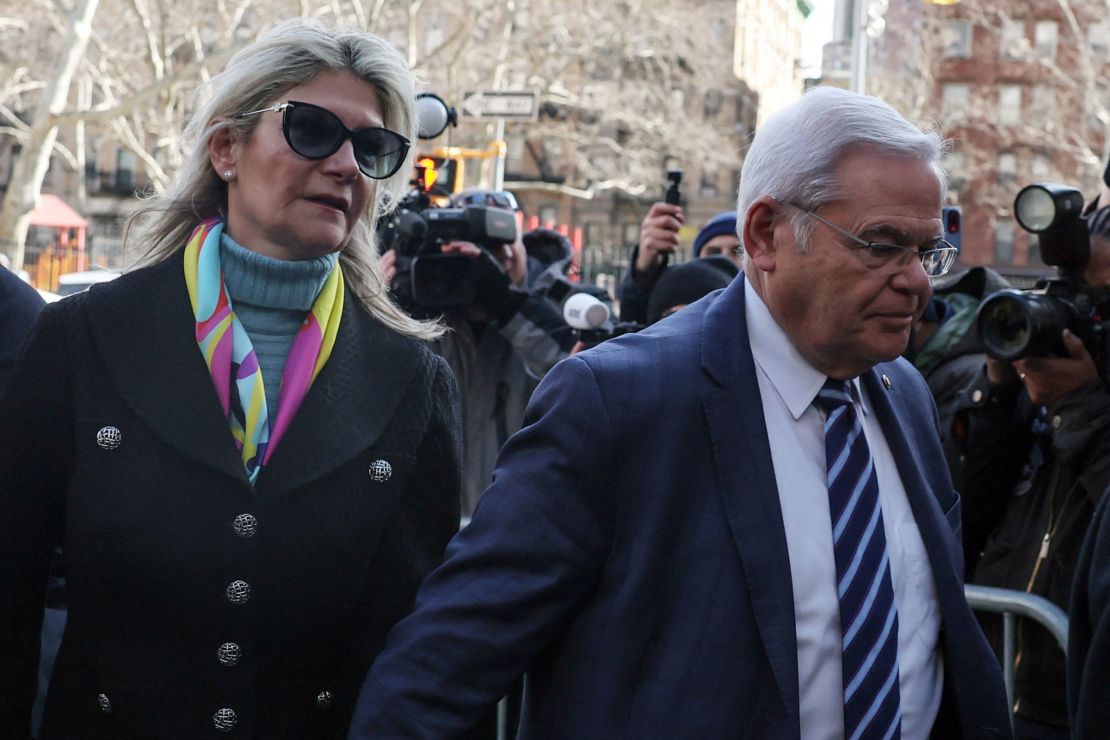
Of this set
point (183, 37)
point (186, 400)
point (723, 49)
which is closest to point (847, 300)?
point (186, 400)

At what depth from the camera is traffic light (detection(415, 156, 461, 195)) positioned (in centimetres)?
584

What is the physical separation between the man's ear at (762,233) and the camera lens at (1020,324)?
1.38 meters

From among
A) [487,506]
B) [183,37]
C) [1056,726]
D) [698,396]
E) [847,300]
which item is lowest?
[1056,726]

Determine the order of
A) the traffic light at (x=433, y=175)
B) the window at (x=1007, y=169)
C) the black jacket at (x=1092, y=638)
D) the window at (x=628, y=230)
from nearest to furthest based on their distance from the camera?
the black jacket at (x=1092, y=638)
the traffic light at (x=433, y=175)
the window at (x=1007, y=169)
the window at (x=628, y=230)

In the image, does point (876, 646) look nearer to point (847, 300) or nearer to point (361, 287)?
point (847, 300)

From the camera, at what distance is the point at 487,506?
2342 mm

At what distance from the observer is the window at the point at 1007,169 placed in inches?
1715

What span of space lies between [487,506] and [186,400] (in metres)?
0.58

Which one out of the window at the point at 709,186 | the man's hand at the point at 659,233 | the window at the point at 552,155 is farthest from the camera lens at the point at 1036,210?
Result: the window at the point at 709,186

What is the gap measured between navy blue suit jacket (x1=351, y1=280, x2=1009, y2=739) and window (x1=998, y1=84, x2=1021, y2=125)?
4404cm

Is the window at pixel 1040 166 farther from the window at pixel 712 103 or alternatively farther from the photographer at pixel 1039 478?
the photographer at pixel 1039 478

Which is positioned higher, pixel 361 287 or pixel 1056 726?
pixel 361 287

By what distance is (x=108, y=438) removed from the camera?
2.52m

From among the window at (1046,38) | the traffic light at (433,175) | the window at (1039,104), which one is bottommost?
the traffic light at (433,175)
